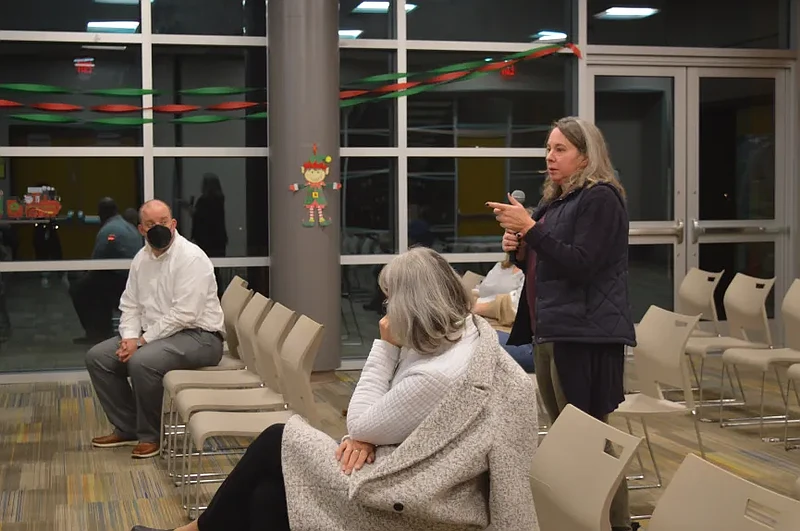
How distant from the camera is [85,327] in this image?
29.4 ft

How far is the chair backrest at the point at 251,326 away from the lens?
5.85m

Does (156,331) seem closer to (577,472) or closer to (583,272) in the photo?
(583,272)

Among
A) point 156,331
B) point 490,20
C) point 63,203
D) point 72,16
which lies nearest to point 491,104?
point 490,20

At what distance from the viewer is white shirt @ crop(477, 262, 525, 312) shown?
22.3ft

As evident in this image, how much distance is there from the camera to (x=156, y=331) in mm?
6285

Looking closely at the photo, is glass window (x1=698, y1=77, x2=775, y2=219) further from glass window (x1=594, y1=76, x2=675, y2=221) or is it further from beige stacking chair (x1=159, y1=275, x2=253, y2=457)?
beige stacking chair (x1=159, y1=275, x2=253, y2=457)

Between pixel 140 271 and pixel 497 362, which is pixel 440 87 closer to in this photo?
pixel 140 271

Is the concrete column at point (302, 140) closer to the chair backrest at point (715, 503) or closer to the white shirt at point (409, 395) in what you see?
the white shirt at point (409, 395)

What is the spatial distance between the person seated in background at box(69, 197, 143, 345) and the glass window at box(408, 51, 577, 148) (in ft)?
8.33

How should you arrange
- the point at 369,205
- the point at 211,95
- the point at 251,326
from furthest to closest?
the point at 369,205, the point at 211,95, the point at 251,326

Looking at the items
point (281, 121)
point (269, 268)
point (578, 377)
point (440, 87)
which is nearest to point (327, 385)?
point (269, 268)

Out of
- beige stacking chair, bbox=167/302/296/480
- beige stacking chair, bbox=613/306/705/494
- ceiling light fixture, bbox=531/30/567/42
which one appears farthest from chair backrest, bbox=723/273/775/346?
beige stacking chair, bbox=167/302/296/480

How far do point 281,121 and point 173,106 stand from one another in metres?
0.95

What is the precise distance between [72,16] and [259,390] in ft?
14.4
